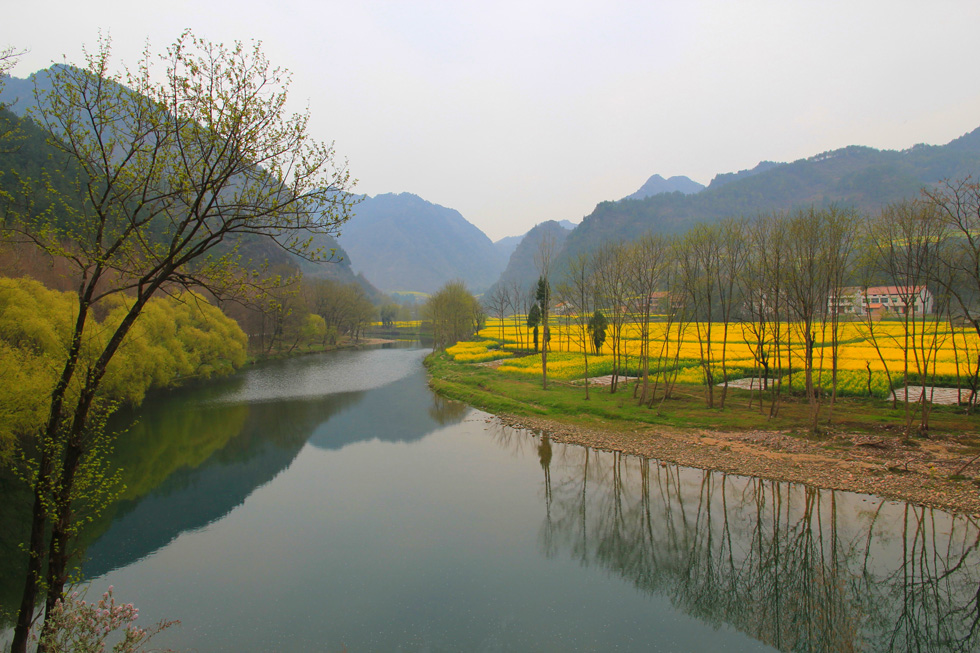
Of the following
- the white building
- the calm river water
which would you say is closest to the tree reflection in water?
the calm river water

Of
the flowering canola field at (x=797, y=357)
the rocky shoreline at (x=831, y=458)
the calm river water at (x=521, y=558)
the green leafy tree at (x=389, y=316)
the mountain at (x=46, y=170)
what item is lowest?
the calm river water at (x=521, y=558)

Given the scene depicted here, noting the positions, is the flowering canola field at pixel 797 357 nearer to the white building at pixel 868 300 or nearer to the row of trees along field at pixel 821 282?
the row of trees along field at pixel 821 282

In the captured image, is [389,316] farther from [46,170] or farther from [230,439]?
[46,170]

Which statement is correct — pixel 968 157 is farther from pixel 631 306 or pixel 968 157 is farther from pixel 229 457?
pixel 229 457

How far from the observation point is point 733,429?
2025 centimetres

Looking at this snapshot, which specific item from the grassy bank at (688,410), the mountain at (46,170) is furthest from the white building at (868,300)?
the mountain at (46,170)

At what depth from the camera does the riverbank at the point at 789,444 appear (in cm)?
1408

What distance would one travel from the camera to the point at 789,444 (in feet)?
58.2

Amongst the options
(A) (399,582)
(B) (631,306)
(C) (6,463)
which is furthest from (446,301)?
(A) (399,582)

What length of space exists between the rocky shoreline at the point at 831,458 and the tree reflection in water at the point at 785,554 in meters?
0.60

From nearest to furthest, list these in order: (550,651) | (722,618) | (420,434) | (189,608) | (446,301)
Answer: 1. (550,651)
2. (722,618)
3. (189,608)
4. (420,434)
5. (446,301)

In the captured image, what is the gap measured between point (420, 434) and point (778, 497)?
15133 millimetres

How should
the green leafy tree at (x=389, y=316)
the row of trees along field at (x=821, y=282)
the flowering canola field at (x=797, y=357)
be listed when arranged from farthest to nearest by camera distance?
1. the green leafy tree at (x=389, y=316)
2. the flowering canola field at (x=797, y=357)
3. the row of trees along field at (x=821, y=282)

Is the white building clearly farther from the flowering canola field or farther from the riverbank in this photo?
the riverbank
